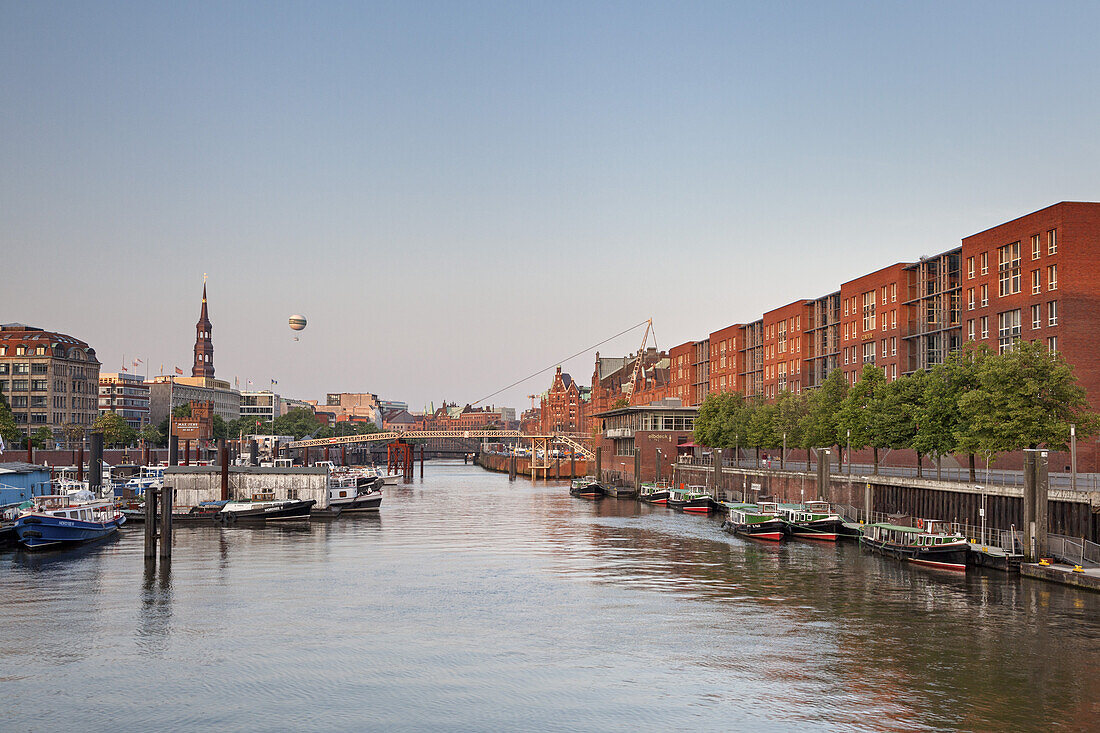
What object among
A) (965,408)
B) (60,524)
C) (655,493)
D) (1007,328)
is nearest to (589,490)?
(655,493)

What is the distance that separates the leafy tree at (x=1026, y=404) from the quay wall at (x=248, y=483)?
65351 millimetres

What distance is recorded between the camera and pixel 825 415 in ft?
360

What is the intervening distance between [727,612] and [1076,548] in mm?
21901

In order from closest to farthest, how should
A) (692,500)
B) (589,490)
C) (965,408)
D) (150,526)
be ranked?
(150,526)
(965,408)
(692,500)
(589,490)

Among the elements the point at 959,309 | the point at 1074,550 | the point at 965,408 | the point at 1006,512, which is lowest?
the point at 1074,550

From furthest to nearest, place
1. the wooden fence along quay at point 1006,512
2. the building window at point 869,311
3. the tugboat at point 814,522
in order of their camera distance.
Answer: the building window at point 869,311, the tugboat at point 814,522, the wooden fence along quay at point 1006,512

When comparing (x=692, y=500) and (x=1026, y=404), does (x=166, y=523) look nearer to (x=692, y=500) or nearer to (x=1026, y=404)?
(x=1026, y=404)

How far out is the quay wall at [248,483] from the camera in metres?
103

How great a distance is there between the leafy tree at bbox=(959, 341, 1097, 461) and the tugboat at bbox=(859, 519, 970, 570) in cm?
760

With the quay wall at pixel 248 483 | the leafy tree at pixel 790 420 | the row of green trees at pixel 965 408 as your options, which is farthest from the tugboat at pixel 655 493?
the quay wall at pixel 248 483

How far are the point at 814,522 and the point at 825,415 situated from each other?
2693 centimetres

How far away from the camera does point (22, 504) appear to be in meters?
83.9

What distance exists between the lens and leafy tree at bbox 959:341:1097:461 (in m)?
69.2

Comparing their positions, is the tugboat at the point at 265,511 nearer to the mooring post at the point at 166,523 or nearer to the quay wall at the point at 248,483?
the quay wall at the point at 248,483
